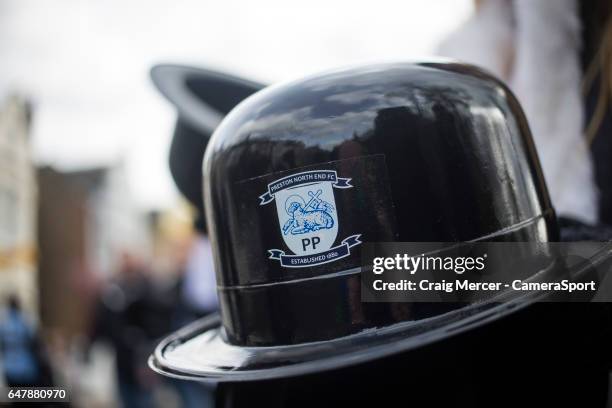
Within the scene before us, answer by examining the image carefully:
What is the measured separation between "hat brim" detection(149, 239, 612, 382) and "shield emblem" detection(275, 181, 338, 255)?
0.65ft

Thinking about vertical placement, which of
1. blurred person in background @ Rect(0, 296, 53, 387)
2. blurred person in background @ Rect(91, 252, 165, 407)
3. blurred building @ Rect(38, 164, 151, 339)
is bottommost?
blurred building @ Rect(38, 164, 151, 339)

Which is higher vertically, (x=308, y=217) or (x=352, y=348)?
(x=308, y=217)

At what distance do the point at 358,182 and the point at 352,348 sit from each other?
0.32 metres

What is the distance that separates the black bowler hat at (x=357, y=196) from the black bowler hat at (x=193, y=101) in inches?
30.1

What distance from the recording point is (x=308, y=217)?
1134 millimetres

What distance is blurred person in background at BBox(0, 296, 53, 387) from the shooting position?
421cm

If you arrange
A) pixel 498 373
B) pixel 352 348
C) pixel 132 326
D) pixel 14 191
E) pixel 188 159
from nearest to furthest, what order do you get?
pixel 352 348 → pixel 498 373 → pixel 188 159 → pixel 132 326 → pixel 14 191

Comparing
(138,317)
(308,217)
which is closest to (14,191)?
(138,317)

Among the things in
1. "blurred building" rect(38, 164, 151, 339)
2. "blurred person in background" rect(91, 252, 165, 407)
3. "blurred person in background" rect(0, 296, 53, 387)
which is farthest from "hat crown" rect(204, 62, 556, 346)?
"blurred building" rect(38, 164, 151, 339)

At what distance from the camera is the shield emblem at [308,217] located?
112 centimetres

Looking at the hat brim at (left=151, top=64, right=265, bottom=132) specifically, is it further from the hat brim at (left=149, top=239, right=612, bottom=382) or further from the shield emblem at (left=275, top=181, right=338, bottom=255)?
the hat brim at (left=149, top=239, right=612, bottom=382)

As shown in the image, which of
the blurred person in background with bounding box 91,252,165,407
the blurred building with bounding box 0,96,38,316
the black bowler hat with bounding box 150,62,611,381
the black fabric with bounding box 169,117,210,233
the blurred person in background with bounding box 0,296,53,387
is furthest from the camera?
the blurred building with bounding box 0,96,38,316

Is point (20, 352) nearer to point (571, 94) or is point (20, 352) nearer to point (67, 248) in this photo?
point (571, 94)

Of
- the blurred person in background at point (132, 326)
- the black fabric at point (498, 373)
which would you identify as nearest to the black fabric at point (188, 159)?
the black fabric at point (498, 373)
